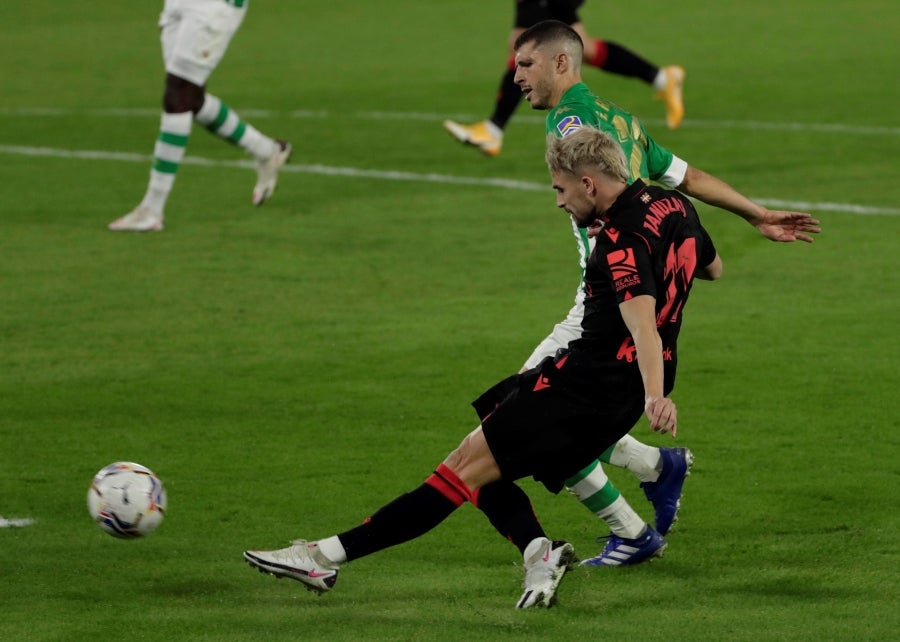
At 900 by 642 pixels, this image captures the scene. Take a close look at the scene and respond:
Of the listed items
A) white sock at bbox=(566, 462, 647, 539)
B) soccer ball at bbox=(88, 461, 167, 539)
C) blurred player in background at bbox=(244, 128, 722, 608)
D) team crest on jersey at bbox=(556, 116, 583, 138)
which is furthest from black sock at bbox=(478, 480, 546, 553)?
team crest on jersey at bbox=(556, 116, 583, 138)

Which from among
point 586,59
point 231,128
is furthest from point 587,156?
point 586,59

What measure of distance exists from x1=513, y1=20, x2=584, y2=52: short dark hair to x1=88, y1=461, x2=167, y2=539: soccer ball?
2.19 meters

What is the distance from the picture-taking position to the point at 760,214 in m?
6.20

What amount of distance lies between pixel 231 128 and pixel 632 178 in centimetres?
664

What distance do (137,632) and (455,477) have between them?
44.5 inches

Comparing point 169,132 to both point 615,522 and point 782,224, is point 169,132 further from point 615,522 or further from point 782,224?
point 615,522

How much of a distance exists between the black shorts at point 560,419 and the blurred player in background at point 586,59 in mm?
7805

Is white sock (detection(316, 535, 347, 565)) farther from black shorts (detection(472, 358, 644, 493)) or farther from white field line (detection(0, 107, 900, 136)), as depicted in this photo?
white field line (detection(0, 107, 900, 136))

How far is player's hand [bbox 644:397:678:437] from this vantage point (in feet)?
16.4

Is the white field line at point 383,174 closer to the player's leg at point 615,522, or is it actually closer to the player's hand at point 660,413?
the player's leg at point 615,522

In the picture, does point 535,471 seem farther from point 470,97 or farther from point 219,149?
point 470,97

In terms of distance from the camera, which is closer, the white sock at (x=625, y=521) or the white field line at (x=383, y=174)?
the white sock at (x=625, y=521)

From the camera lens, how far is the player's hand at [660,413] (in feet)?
16.4

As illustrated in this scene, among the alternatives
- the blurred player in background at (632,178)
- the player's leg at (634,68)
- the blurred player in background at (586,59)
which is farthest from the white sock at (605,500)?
the player's leg at (634,68)
